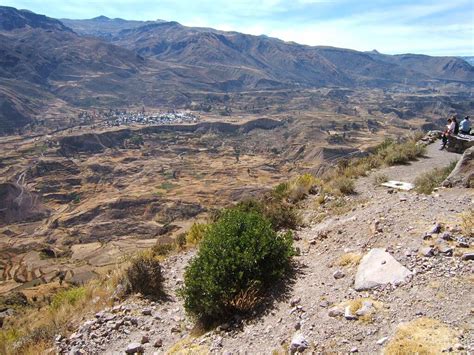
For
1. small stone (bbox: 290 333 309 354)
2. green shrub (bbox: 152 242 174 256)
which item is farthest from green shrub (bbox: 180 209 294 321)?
green shrub (bbox: 152 242 174 256)

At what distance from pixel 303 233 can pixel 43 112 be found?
168623 mm

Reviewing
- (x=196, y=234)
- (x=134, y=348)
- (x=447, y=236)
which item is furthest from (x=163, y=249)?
(x=447, y=236)

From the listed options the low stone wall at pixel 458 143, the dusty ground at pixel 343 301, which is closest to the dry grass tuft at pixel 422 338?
the dusty ground at pixel 343 301

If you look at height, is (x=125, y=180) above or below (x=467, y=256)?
below

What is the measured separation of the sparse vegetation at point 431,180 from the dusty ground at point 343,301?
507mm

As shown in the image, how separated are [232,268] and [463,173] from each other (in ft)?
25.6

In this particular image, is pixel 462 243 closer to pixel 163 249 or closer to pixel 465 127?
pixel 163 249

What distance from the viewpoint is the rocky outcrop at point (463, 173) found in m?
10.8

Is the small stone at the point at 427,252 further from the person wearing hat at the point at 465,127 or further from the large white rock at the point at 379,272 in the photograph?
the person wearing hat at the point at 465,127

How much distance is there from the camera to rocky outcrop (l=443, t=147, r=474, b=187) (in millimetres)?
10828

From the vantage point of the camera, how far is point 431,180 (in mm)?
11859

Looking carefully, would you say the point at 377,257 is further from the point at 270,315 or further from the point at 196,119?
the point at 196,119

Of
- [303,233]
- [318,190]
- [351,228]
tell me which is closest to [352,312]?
[351,228]

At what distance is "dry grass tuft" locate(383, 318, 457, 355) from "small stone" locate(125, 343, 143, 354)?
448cm
